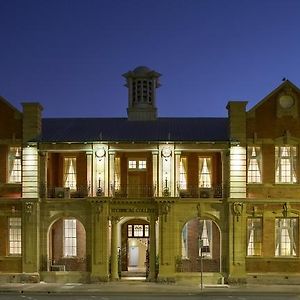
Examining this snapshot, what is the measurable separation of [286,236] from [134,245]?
1215 cm

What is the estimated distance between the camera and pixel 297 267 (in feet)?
125

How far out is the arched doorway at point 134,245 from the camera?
146 feet

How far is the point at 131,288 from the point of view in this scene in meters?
36.4

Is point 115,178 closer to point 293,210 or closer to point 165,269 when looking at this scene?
point 165,269

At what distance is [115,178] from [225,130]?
25.9 feet

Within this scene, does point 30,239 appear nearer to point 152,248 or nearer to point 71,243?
point 71,243

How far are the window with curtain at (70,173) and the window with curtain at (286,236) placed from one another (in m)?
13.3

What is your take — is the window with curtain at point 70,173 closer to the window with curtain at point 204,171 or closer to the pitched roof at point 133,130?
the pitched roof at point 133,130

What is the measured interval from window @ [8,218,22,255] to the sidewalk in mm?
2213

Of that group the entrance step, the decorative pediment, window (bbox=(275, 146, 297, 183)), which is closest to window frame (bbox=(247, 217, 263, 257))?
the entrance step

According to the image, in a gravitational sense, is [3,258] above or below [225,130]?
below

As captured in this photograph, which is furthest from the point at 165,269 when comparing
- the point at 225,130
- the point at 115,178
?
the point at 225,130

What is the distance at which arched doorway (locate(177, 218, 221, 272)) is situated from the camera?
41.0 m

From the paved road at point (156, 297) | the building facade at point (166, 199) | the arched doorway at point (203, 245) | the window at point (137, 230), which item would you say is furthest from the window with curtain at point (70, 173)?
the paved road at point (156, 297)
